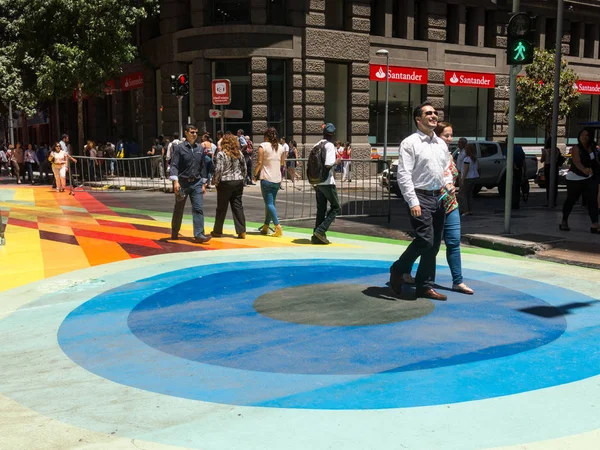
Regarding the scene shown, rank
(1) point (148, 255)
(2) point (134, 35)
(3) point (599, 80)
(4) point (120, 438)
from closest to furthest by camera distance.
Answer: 1. (4) point (120, 438)
2. (1) point (148, 255)
3. (2) point (134, 35)
4. (3) point (599, 80)

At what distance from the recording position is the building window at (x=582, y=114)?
38.4 meters

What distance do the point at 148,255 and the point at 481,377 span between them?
20.5 ft

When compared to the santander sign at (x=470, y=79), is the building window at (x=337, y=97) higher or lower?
lower

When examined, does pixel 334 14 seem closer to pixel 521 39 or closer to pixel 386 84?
pixel 386 84

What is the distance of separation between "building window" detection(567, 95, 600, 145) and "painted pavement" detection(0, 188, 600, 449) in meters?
32.8

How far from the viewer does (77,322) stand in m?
5.91

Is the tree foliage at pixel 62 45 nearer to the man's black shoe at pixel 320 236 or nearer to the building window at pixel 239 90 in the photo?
the building window at pixel 239 90

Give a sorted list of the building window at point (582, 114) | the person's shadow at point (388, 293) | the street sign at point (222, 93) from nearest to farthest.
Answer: the person's shadow at point (388, 293) < the street sign at point (222, 93) < the building window at point (582, 114)

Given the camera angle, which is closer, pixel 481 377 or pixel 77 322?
pixel 481 377

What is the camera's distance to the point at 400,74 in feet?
102

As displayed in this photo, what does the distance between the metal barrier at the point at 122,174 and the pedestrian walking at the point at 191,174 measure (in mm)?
12309

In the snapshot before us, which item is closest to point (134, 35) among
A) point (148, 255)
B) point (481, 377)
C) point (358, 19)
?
point (358, 19)

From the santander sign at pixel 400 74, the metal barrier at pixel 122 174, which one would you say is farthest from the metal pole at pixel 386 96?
the metal barrier at pixel 122 174

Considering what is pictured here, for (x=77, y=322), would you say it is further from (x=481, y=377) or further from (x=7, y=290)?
(x=481, y=377)
